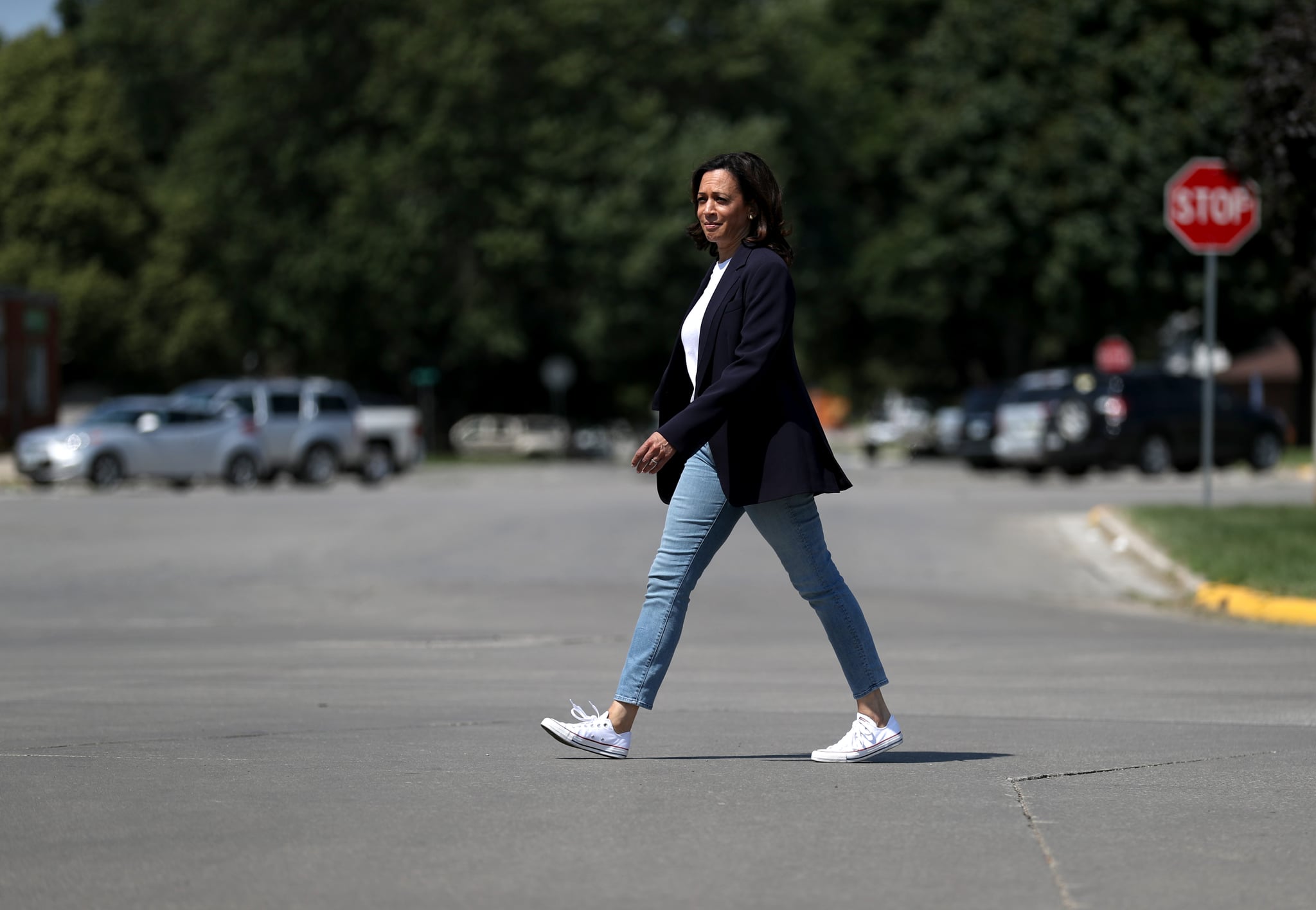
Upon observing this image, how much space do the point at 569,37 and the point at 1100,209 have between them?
13421 millimetres

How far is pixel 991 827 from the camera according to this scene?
18.3 ft

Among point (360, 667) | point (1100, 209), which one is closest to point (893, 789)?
point (360, 667)

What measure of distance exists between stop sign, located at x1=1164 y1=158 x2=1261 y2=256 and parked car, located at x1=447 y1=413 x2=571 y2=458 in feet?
144

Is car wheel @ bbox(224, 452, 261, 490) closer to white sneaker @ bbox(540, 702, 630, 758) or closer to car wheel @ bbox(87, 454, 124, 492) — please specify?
car wheel @ bbox(87, 454, 124, 492)

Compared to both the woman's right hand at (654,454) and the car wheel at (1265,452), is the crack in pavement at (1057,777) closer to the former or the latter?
the woman's right hand at (654,454)

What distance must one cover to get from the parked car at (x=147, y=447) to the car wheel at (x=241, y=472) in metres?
0.01

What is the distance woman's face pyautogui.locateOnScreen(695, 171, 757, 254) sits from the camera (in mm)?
6598

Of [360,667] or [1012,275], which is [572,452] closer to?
[1012,275]

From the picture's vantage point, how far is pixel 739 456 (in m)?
6.43

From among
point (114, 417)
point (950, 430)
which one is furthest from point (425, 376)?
point (114, 417)

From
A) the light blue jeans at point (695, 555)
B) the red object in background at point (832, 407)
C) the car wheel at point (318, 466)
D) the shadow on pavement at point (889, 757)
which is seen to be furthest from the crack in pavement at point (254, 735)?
the red object in background at point (832, 407)

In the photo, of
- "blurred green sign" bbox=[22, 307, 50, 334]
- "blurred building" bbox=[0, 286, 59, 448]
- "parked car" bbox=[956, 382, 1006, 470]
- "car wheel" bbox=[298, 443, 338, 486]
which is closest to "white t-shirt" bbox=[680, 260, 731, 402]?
"parked car" bbox=[956, 382, 1006, 470]

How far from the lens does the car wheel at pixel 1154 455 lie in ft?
102

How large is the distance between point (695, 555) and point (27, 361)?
38987mm
